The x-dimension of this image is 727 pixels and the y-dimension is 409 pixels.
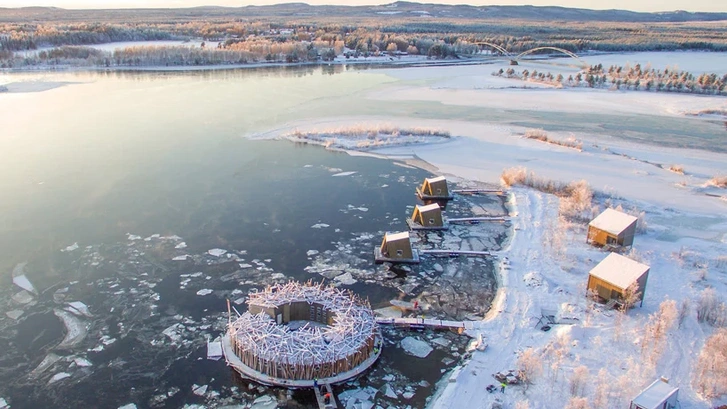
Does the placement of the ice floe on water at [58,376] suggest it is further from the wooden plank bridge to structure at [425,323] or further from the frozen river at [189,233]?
the wooden plank bridge to structure at [425,323]

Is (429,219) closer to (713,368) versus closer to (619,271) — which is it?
(619,271)

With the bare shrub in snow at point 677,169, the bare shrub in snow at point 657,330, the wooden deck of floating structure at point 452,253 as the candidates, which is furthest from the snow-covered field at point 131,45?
the bare shrub in snow at point 657,330

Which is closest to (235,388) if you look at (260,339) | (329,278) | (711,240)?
(260,339)

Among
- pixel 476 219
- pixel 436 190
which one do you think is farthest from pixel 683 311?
pixel 436 190

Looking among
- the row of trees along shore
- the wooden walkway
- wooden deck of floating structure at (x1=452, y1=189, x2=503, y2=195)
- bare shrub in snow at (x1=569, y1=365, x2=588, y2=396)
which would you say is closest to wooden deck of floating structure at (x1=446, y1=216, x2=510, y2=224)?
wooden deck of floating structure at (x1=452, y1=189, x2=503, y2=195)

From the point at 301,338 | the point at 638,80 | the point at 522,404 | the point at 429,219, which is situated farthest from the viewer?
the point at 638,80
